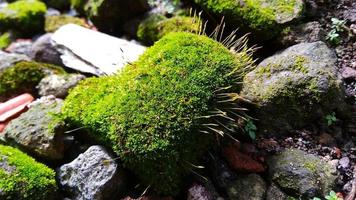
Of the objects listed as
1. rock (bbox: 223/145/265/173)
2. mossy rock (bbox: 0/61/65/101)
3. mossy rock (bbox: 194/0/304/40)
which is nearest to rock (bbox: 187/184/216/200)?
rock (bbox: 223/145/265/173)

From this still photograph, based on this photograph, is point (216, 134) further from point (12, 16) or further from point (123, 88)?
point (12, 16)

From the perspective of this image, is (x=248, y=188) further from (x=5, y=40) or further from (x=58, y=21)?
(x=5, y=40)

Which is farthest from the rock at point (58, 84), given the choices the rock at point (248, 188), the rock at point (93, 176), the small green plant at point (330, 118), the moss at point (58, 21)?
the small green plant at point (330, 118)

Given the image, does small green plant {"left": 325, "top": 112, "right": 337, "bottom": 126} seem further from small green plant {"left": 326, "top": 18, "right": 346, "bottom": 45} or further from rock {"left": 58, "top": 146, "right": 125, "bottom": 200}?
rock {"left": 58, "top": 146, "right": 125, "bottom": 200}

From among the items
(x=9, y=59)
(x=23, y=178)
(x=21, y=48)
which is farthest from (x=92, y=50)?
(x=23, y=178)

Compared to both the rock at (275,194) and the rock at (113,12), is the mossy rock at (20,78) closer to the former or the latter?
the rock at (113,12)

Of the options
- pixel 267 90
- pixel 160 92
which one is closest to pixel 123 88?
pixel 160 92
